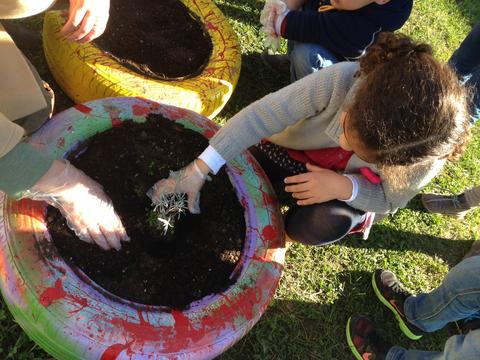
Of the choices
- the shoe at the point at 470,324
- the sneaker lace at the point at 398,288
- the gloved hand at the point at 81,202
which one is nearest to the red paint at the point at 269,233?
the gloved hand at the point at 81,202

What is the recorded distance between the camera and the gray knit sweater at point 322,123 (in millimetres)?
1545

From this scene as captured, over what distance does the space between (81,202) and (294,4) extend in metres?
1.51

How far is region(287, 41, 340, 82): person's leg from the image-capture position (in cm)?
220

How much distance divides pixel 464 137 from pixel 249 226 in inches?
29.7

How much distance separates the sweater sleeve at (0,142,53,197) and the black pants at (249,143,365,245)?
3.17ft

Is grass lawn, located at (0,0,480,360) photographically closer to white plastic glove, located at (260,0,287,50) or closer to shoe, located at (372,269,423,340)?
shoe, located at (372,269,423,340)

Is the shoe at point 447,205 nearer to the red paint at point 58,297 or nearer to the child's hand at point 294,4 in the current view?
the child's hand at point 294,4

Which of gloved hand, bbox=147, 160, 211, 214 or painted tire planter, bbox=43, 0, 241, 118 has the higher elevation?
painted tire planter, bbox=43, 0, 241, 118

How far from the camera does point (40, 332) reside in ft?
4.31

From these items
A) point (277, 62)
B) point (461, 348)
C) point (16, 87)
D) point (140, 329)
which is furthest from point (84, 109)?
point (461, 348)

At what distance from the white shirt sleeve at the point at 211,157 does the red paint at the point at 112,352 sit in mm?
638

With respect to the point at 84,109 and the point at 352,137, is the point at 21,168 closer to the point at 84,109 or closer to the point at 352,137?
the point at 84,109

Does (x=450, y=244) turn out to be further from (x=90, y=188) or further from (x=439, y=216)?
(x=90, y=188)

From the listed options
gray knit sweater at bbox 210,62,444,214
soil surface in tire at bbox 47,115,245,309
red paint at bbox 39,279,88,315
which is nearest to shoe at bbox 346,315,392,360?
gray knit sweater at bbox 210,62,444,214
